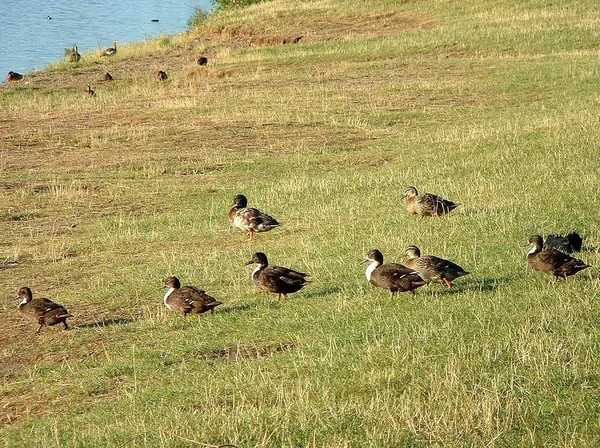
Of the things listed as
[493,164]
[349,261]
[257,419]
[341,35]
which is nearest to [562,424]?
[257,419]

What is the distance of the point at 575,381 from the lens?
7.80 meters

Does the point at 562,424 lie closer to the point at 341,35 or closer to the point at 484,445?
the point at 484,445

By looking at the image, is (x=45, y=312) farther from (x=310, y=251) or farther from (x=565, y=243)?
(x=565, y=243)

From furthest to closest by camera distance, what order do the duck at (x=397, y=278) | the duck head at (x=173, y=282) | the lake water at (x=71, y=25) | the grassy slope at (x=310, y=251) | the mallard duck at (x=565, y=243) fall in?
the lake water at (x=71, y=25)
the duck head at (x=173, y=282)
the mallard duck at (x=565, y=243)
the duck at (x=397, y=278)
the grassy slope at (x=310, y=251)

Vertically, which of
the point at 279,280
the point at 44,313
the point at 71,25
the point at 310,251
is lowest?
the point at 44,313

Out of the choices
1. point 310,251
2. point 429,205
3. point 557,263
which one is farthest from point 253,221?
point 557,263

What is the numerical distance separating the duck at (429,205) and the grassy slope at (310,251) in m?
0.28

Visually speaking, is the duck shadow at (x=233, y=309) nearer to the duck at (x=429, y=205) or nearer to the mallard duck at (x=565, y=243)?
the mallard duck at (x=565, y=243)

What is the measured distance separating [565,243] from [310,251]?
12.5 ft

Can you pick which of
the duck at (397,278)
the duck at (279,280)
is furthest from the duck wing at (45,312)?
the duck at (397,278)

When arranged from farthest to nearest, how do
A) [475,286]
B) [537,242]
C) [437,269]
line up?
[537,242], [475,286], [437,269]

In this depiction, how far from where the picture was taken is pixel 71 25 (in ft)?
234

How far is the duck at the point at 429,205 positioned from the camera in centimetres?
1488

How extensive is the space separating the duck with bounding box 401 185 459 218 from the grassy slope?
28cm
